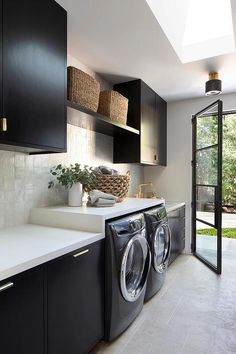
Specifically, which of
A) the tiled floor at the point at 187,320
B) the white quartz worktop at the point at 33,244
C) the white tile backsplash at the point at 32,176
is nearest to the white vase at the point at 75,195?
the white tile backsplash at the point at 32,176

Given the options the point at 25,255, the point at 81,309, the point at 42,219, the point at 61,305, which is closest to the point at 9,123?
the point at 25,255

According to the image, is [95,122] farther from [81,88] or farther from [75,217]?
[75,217]

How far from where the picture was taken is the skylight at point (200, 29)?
85.9 inches

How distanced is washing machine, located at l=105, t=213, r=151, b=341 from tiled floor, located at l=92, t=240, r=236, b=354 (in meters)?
0.12

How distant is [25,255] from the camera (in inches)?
45.6

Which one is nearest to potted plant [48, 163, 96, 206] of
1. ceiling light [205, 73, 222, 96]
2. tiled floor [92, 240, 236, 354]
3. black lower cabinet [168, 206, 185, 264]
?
tiled floor [92, 240, 236, 354]

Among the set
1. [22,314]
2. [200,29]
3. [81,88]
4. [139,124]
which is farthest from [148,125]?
[22,314]

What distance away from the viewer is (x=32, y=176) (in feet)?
6.40

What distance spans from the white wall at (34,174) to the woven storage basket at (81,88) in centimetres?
12

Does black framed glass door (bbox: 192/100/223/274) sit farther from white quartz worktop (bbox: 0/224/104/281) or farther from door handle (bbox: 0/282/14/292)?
door handle (bbox: 0/282/14/292)

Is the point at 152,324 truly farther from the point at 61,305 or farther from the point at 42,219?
the point at 42,219

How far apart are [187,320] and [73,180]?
1.52 meters

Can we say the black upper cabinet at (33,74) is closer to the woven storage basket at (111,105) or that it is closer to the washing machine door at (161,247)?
the woven storage basket at (111,105)

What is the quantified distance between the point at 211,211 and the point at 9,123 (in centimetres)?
276
